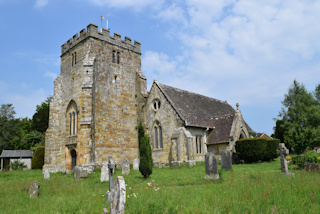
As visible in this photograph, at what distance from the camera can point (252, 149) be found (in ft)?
67.4

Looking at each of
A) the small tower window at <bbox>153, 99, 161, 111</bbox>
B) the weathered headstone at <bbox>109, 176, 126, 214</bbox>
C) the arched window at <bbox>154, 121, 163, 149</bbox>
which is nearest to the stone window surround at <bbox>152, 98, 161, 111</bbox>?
the small tower window at <bbox>153, 99, 161, 111</bbox>

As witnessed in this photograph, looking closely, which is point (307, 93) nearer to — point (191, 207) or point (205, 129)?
point (205, 129)

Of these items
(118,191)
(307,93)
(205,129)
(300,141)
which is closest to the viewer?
(118,191)

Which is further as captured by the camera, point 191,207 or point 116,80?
point 116,80

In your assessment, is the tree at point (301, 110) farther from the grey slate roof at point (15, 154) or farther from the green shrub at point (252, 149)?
the grey slate roof at point (15, 154)

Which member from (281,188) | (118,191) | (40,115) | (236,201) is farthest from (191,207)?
(40,115)

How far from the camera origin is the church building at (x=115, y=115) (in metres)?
20.9

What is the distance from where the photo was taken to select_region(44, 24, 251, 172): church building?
20938 millimetres

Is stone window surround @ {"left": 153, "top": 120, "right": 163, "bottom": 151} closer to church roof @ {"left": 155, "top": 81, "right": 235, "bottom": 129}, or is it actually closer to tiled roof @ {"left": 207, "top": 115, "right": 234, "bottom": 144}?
church roof @ {"left": 155, "top": 81, "right": 235, "bottom": 129}

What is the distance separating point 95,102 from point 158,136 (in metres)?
7.06

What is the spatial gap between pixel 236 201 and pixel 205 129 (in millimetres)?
18283

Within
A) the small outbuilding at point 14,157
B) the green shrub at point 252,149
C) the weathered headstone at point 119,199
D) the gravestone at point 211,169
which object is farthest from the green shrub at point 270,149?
the small outbuilding at point 14,157

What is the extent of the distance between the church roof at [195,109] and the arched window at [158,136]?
2.84m

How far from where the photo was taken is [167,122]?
2277 cm
